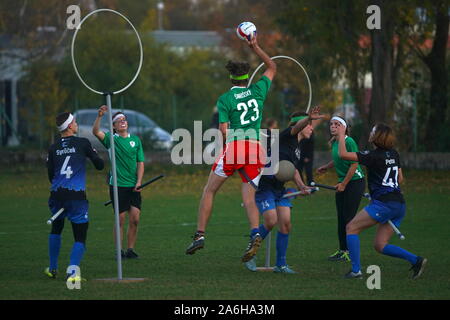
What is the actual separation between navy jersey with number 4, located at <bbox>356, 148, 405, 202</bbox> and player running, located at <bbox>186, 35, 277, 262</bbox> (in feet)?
4.54

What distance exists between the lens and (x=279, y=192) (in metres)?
12.3

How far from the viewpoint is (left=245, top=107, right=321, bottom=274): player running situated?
12.0 meters

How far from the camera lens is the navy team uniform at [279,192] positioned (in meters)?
12.1

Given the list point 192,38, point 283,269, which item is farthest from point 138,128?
point 192,38

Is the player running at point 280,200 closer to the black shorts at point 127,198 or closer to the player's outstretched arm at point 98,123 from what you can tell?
the player's outstretched arm at point 98,123

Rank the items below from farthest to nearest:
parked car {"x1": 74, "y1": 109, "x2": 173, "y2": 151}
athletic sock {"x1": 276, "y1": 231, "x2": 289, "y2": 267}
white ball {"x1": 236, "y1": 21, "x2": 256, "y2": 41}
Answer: parked car {"x1": 74, "y1": 109, "x2": 173, "y2": 151}
athletic sock {"x1": 276, "y1": 231, "x2": 289, "y2": 267}
white ball {"x1": 236, "y1": 21, "x2": 256, "y2": 41}

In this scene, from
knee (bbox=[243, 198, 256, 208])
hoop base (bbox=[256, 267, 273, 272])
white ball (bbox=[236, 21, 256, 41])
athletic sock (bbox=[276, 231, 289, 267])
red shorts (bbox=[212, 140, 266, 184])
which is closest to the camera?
white ball (bbox=[236, 21, 256, 41])

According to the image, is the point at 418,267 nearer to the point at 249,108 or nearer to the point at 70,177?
the point at 249,108

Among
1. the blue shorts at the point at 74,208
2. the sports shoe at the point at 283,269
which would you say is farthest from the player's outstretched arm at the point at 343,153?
the blue shorts at the point at 74,208

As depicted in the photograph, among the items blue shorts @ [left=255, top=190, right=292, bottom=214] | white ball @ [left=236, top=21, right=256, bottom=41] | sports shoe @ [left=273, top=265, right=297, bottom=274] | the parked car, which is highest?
white ball @ [left=236, top=21, right=256, bottom=41]

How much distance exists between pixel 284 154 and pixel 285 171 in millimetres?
403

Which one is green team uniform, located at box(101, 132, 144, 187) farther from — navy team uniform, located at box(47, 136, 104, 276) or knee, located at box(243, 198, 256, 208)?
knee, located at box(243, 198, 256, 208)

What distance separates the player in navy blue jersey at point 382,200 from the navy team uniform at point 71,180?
10.6 feet

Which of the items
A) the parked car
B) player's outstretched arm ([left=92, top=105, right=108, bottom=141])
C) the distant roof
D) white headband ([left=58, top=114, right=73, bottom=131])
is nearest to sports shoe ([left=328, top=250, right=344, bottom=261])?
player's outstretched arm ([left=92, top=105, right=108, bottom=141])
